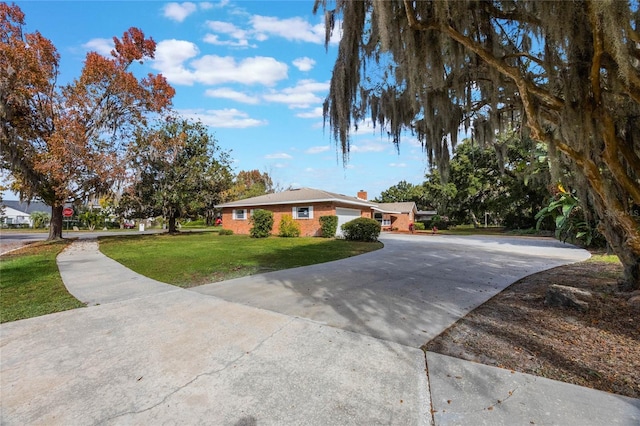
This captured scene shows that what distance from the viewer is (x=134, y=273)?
7.75 metres

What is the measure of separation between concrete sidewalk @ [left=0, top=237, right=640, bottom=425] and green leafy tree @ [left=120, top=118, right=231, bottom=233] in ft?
51.8

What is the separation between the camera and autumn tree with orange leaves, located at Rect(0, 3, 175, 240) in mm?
13156

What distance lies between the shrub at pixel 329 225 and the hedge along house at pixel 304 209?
0.49m

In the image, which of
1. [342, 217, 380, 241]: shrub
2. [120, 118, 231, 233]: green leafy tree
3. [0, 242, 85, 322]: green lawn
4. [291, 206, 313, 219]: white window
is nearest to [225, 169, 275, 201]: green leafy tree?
[120, 118, 231, 233]: green leafy tree

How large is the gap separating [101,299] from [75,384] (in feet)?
10.4

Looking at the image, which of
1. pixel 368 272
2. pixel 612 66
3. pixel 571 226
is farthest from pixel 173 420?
pixel 571 226

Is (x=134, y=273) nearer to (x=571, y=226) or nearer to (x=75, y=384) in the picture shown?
(x=75, y=384)

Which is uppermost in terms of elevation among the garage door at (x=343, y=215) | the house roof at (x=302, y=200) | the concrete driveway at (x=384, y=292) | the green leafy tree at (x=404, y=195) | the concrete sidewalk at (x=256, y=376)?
the green leafy tree at (x=404, y=195)

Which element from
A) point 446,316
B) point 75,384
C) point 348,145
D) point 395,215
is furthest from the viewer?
point 395,215

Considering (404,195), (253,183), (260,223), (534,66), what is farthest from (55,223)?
(404,195)

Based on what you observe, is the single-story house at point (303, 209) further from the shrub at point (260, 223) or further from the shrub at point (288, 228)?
the shrub at point (260, 223)

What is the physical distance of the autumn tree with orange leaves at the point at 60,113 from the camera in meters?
13.2

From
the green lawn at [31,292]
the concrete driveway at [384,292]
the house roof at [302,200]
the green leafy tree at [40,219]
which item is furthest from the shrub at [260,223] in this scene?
the green leafy tree at [40,219]

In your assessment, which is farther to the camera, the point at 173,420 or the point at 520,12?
the point at 520,12
